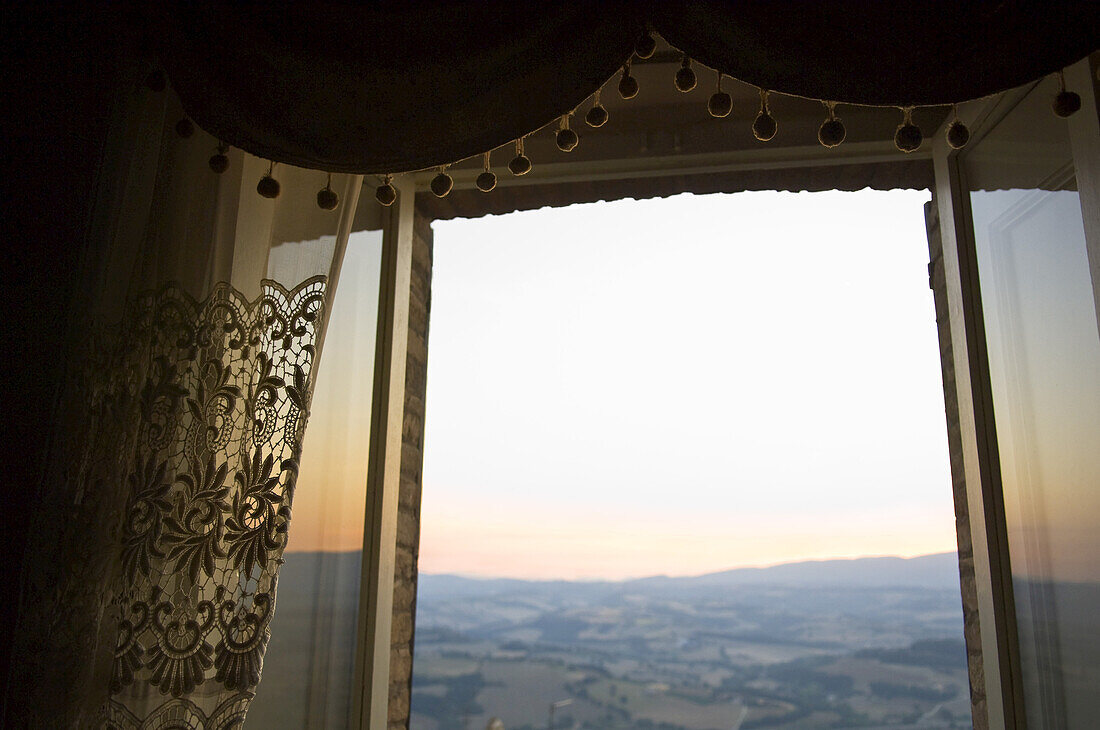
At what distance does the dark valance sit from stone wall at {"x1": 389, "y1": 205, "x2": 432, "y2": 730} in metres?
0.79

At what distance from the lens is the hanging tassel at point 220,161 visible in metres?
1.14

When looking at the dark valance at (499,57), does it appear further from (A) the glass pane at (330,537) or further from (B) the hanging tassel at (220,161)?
(A) the glass pane at (330,537)

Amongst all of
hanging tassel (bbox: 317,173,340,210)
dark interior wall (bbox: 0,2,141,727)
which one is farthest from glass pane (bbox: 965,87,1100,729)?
dark interior wall (bbox: 0,2,141,727)

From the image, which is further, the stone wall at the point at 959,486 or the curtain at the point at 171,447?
the stone wall at the point at 959,486

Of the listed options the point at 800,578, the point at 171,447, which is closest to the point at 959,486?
the point at 800,578

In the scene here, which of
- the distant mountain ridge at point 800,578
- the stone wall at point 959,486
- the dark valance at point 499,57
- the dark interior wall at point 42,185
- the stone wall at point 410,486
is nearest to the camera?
the dark valance at point 499,57

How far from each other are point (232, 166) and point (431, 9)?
410 mm

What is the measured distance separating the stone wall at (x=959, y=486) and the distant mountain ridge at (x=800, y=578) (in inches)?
4.5

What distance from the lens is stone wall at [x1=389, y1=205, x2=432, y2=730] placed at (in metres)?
1.74

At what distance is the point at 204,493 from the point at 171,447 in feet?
0.27

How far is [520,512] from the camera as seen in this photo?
2.53m

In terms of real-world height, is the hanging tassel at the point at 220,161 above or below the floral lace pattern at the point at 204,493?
above

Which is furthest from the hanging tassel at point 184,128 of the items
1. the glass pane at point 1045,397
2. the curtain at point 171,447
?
the glass pane at point 1045,397

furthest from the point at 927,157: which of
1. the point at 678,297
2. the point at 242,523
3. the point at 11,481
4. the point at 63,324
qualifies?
the point at 11,481
